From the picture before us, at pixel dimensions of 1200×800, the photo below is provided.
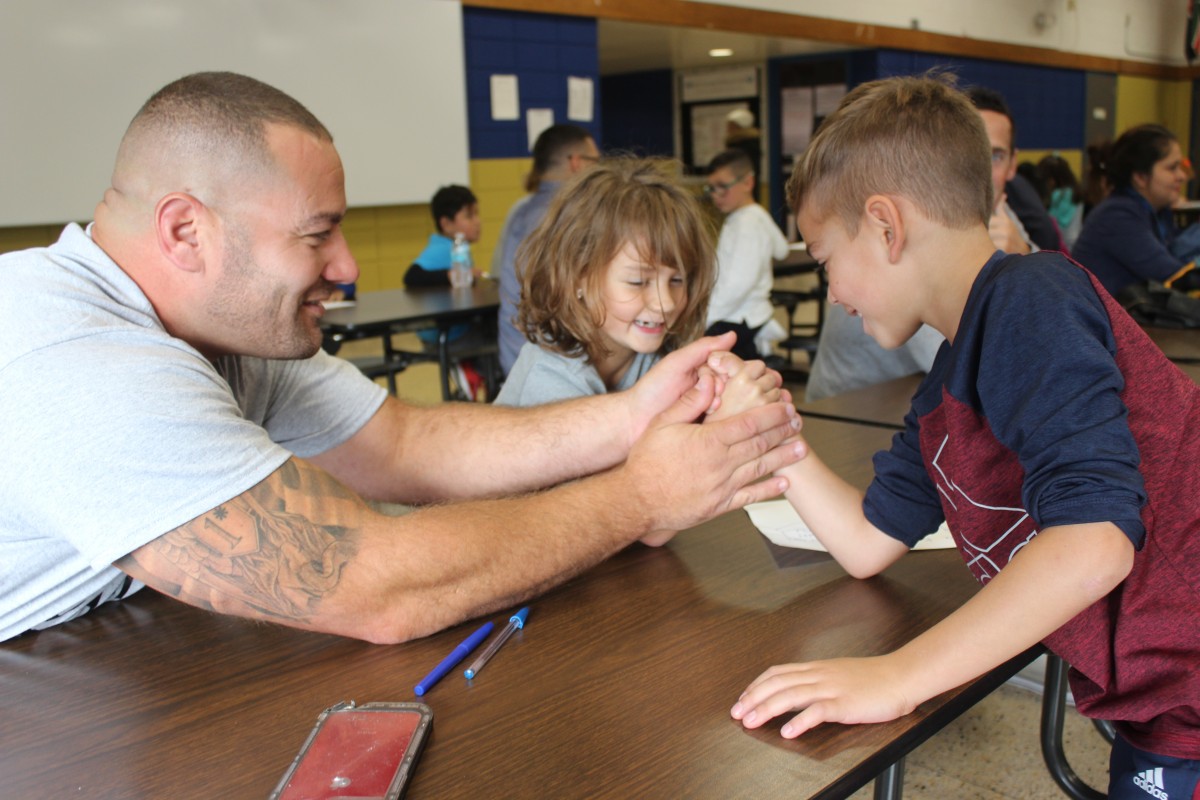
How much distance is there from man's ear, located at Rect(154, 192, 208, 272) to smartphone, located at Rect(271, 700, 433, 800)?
1.93 ft

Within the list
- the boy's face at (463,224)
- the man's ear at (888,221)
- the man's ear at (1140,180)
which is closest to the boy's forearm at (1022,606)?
the man's ear at (888,221)

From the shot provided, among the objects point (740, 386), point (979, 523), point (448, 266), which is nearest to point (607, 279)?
point (740, 386)

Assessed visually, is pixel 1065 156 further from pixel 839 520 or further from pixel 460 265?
pixel 839 520

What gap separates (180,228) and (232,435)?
31 cm

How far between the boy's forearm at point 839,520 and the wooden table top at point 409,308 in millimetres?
2584

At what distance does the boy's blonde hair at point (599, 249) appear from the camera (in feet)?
5.89

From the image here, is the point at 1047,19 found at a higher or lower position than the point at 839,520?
higher

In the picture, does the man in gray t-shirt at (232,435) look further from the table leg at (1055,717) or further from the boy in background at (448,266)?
the boy in background at (448,266)

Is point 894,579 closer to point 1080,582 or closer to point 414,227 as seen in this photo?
point 1080,582

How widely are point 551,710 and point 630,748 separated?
10 cm

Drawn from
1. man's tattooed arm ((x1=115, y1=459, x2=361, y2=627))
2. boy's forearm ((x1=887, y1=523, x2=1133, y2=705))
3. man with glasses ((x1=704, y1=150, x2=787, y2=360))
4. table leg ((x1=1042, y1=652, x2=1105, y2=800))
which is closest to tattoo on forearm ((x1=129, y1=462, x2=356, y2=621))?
man's tattooed arm ((x1=115, y1=459, x2=361, y2=627))

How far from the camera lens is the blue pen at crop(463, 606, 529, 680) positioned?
0.96 meters

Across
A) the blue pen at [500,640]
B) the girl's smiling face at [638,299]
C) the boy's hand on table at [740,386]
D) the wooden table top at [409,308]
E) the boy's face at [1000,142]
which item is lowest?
the blue pen at [500,640]

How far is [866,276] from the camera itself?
117cm
